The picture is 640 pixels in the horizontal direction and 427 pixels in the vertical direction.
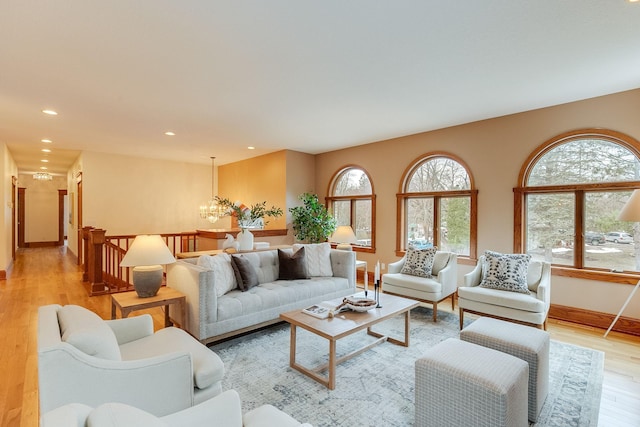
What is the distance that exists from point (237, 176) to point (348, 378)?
645cm

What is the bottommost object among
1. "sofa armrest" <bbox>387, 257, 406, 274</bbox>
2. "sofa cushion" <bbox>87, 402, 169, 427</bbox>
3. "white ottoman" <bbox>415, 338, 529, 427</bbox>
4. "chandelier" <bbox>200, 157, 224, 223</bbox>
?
"white ottoman" <bbox>415, 338, 529, 427</bbox>

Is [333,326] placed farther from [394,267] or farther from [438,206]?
[438,206]

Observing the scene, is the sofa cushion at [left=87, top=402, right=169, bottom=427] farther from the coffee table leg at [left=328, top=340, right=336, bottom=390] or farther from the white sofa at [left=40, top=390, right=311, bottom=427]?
the coffee table leg at [left=328, top=340, right=336, bottom=390]

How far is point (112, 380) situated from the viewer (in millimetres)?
1483

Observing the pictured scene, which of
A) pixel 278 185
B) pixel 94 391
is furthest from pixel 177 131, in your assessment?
pixel 94 391

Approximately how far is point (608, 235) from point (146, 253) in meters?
5.31

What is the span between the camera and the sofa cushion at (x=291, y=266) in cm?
416

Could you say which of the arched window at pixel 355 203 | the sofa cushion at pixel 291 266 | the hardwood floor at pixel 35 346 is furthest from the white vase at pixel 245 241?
the arched window at pixel 355 203

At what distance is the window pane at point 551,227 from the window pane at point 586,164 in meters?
0.24

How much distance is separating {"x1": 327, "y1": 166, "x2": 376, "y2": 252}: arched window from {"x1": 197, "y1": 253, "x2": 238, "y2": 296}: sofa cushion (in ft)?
10.8

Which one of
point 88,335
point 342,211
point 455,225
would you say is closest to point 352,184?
point 342,211

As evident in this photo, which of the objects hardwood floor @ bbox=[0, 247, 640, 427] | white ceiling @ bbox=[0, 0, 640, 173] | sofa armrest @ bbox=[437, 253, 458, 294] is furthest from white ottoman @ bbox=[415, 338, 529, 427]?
white ceiling @ bbox=[0, 0, 640, 173]

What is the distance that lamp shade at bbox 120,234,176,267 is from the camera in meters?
3.05

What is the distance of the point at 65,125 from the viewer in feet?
16.0
